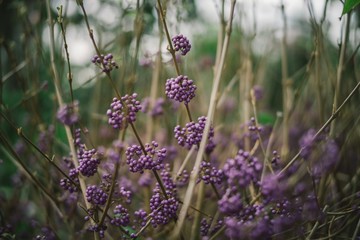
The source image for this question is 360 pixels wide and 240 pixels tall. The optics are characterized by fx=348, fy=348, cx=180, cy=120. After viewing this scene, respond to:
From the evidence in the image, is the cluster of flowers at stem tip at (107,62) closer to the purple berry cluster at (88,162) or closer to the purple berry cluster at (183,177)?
the purple berry cluster at (88,162)

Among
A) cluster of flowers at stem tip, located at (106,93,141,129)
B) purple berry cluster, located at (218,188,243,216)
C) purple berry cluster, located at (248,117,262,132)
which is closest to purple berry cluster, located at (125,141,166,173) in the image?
cluster of flowers at stem tip, located at (106,93,141,129)

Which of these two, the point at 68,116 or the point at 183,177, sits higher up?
the point at 68,116

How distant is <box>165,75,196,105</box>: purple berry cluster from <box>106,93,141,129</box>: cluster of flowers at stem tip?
0.34ft

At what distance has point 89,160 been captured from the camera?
37.7 inches

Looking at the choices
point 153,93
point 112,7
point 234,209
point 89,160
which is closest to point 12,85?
point 112,7

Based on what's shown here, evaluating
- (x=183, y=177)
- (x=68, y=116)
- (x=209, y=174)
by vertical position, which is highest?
(x=68, y=116)

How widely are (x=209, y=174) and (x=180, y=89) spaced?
0.84ft

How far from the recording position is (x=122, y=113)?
0.93 metres

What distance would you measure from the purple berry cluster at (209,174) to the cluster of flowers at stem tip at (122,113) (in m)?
0.24

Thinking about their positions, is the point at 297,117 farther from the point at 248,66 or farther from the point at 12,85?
the point at 12,85

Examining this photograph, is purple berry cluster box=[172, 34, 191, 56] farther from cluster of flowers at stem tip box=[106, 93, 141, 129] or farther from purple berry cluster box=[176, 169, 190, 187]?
purple berry cluster box=[176, 169, 190, 187]

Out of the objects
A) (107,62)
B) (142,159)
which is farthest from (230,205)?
(107,62)

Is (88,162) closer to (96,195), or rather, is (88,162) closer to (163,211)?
(96,195)

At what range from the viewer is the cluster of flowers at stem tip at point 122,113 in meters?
0.92
